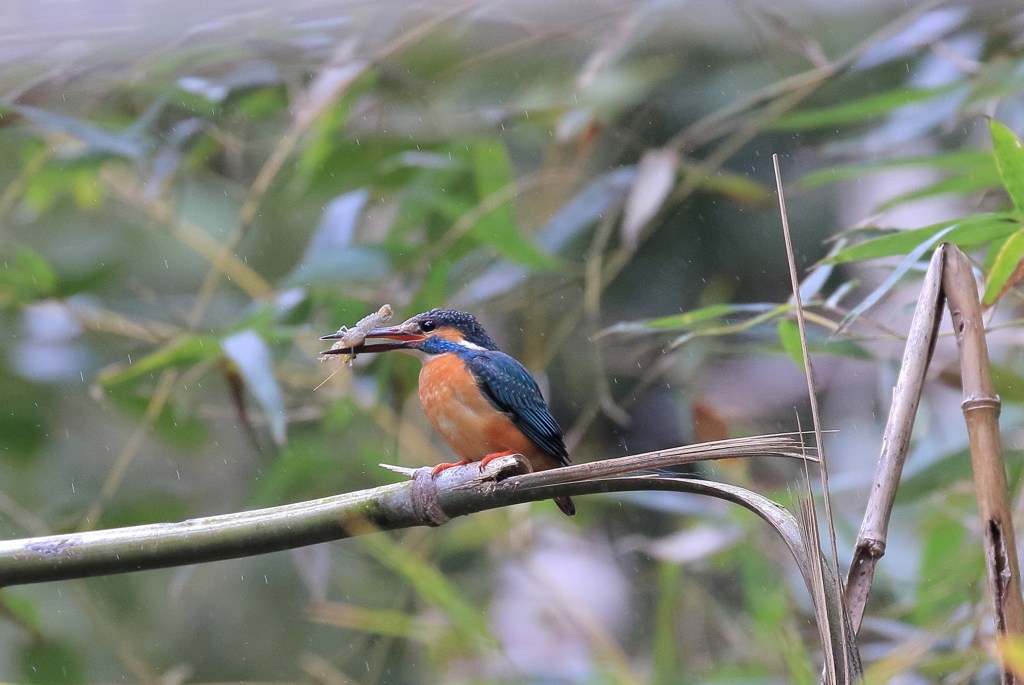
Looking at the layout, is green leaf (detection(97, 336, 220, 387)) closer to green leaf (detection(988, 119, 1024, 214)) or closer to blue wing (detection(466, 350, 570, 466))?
blue wing (detection(466, 350, 570, 466))

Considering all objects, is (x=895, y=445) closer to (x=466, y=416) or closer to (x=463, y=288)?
(x=466, y=416)

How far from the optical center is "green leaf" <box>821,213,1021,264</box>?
1186 mm

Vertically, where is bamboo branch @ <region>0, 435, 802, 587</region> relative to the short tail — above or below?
above

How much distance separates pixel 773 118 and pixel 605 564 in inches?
53.3

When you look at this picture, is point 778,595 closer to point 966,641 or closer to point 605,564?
point 966,641

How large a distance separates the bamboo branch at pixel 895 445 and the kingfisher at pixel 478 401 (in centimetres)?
72

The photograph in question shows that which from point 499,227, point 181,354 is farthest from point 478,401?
point 181,354

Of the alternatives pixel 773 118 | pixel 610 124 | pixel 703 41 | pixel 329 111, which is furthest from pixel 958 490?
pixel 329 111

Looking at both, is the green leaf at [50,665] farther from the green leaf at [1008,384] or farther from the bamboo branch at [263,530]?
the green leaf at [1008,384]

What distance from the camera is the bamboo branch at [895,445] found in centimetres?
62

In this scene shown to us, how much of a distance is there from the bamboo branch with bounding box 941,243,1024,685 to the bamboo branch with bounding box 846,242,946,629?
0.02m

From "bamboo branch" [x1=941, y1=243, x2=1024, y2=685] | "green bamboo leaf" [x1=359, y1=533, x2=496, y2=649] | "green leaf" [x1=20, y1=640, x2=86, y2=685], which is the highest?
"bamboo branch" [x1=941, y1=243, x2=1024, y2=685]

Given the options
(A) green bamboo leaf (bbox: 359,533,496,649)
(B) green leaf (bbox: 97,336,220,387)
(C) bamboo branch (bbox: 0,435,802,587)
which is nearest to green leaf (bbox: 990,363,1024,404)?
(A) green bamboo leaf (bbox: 359,533,496,649)

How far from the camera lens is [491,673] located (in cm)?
193
